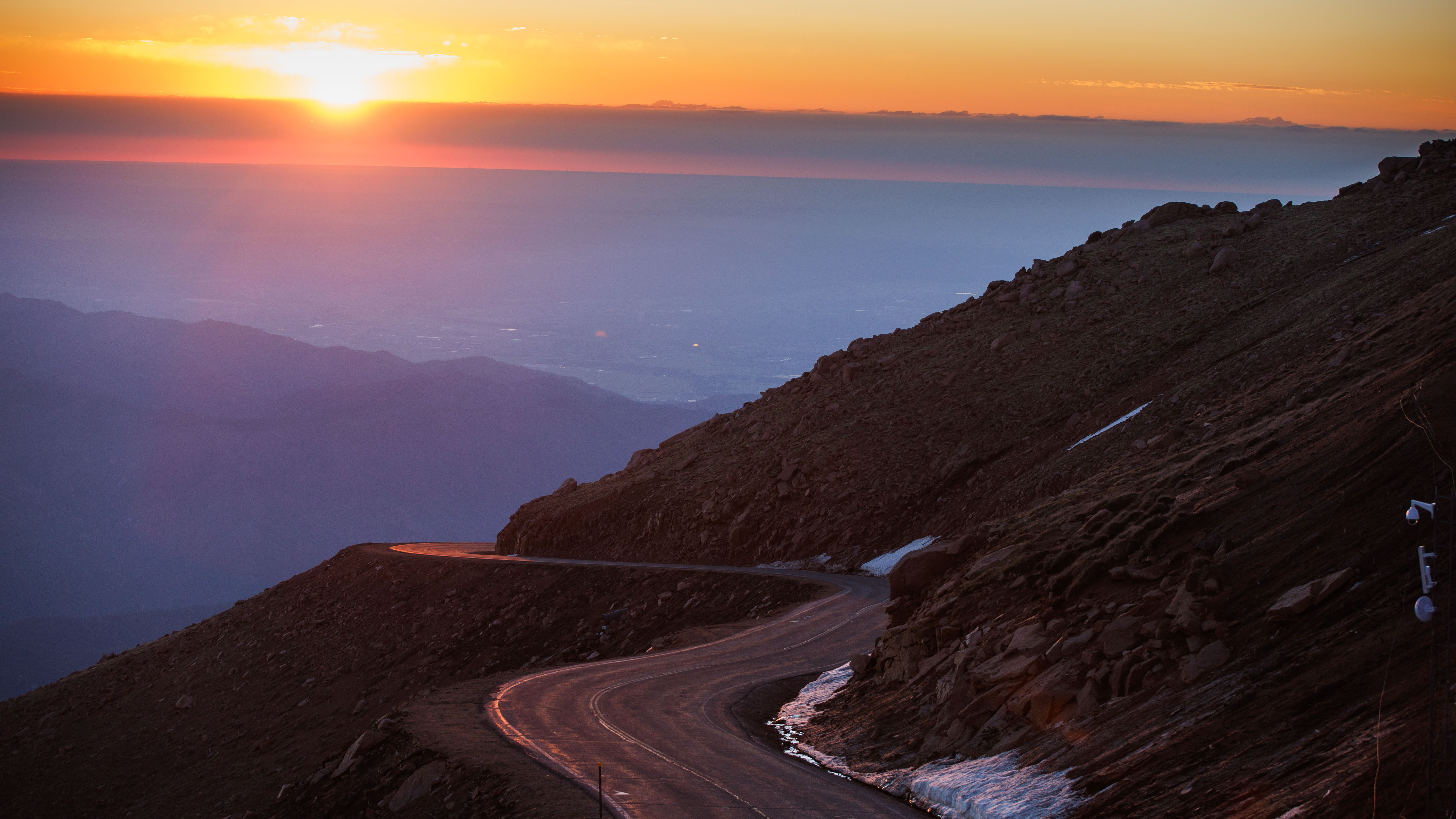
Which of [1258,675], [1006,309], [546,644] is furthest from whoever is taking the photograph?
[1006,309]

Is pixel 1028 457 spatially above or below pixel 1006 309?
below

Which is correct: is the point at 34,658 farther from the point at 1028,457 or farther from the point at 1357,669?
the point at 1357,669

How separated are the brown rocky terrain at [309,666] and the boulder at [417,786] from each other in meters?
7.05

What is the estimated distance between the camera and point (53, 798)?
3741 centimetres

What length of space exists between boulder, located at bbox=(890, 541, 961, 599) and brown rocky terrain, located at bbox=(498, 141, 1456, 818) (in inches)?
2.7

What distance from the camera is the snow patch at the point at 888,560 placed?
38.7m

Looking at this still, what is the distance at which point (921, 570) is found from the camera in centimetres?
2411

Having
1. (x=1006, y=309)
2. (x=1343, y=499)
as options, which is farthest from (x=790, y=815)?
(x=1006, y=309)

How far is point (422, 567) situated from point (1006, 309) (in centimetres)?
2921

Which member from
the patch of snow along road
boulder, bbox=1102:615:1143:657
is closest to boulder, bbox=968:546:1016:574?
boulder, bbox=1102:615:1143:657

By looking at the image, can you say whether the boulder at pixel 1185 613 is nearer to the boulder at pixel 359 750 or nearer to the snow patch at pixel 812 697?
the snow patch at pixel 812 697

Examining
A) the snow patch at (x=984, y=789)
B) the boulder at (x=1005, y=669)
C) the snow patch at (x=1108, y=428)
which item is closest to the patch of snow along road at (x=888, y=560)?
the snow patch at (x=1108, y=428)

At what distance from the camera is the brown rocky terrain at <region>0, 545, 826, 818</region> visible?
35188mm

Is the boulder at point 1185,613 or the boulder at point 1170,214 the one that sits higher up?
the boulder at point 1170,214
